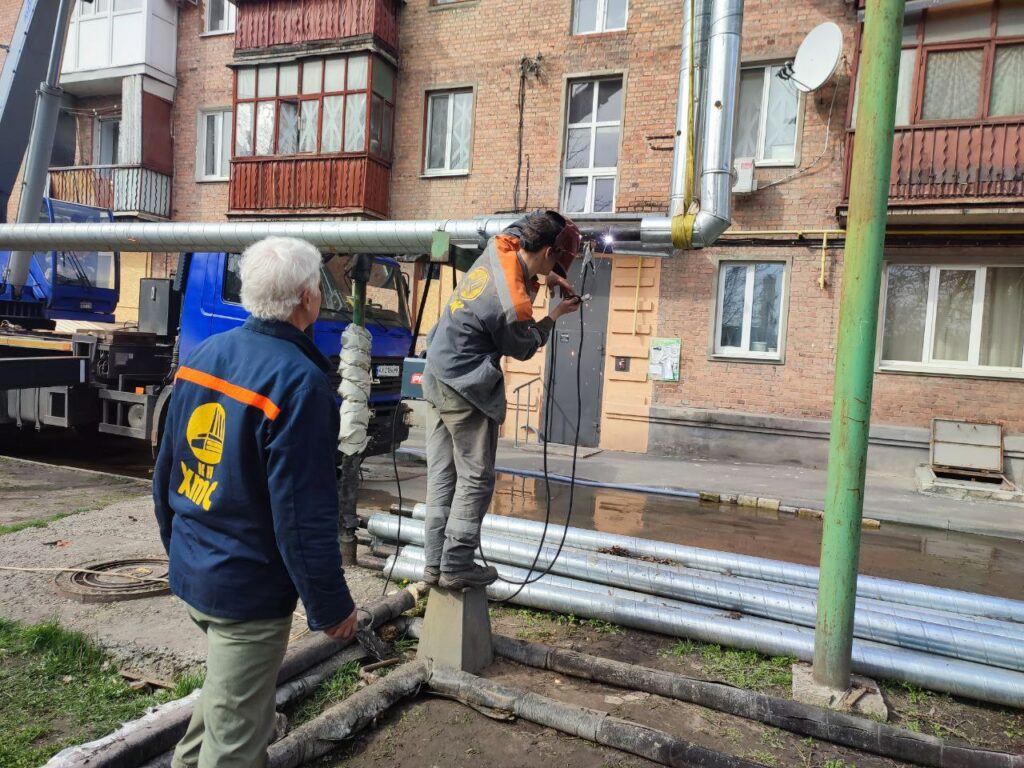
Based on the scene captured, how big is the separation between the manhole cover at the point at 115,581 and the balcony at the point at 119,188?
1453 cm

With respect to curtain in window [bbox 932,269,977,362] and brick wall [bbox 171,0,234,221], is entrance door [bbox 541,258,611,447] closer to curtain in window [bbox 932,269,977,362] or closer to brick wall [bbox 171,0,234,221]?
curtain in window [bbox 932,269,977,362]

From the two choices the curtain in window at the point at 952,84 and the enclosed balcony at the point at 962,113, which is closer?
the enclosed balcony at the point at 962,113

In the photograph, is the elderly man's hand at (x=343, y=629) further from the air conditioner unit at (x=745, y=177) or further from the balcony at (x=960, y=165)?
the air conditioner unit at (x=745, y=177)

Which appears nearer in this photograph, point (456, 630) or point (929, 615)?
point (456, 630)

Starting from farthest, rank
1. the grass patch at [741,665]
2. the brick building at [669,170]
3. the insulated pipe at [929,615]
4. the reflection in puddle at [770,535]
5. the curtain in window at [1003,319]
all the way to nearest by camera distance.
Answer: the curtain in window at [1003,319] < the brick building at [669,170] < the reflection in puddle at [770,535] < the insulated pipe at [929,615] < the grass patch at [741,665]

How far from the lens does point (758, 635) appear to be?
3676 mm

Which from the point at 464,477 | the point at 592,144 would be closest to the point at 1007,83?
the point at 592,144

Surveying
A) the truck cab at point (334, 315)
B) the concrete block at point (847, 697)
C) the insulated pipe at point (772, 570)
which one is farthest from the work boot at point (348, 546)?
the concrete block at point (847, 697)

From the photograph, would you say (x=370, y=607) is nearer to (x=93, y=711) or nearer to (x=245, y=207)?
(x=93, y=711)

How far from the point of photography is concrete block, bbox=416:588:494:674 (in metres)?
3.27

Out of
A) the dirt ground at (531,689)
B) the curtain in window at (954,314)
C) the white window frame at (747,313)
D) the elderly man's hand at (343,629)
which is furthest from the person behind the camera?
the white window frame at (747,313)

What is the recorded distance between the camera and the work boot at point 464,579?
10.6ft

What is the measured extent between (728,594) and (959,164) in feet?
32.0

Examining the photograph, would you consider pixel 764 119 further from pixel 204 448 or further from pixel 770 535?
pixel 204 448
